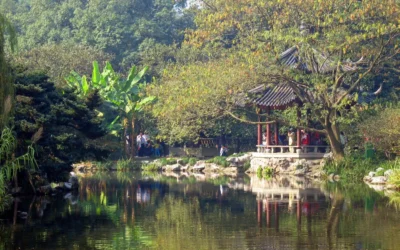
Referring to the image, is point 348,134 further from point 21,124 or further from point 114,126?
point 21,124

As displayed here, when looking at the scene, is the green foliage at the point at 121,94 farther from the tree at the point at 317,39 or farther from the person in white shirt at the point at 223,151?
the tree at the point at 317,39

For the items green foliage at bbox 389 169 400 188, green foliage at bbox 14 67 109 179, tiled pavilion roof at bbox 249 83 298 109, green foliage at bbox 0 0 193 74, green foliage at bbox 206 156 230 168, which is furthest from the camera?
green foliage at bbox 0 0 193 74

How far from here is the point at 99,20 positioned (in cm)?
5388

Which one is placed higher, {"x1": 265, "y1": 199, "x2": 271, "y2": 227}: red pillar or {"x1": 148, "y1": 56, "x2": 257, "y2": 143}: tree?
{"x1": 148, "y1": 56, "x2": 257, "y2": 143}: tree

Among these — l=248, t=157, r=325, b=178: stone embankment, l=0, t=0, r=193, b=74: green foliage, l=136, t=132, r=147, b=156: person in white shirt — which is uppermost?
l=0, t=0, r=193, b=74: green foliage

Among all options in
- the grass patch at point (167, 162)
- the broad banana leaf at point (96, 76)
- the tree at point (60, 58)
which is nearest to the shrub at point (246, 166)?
the grass patch at point (167, 162)

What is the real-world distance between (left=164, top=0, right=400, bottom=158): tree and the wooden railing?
215cm

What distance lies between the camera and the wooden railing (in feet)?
105

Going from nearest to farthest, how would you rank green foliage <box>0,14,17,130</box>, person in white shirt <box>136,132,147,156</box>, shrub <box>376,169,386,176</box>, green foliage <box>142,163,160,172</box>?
1. green foliage <box>0,14,17,130</box>
2. shrub <box>376,169,386,176</box>
3. green foliage <box>142,163,160,172</box>
4. person in white shirt <box>136,132,147,156</box>

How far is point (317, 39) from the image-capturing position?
27672mm

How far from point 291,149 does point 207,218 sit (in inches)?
596

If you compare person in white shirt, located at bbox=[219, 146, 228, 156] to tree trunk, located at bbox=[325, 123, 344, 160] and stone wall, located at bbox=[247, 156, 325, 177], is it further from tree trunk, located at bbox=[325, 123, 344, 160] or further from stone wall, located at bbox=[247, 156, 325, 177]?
tree trunk, located at bbox=[325, 123, 344, 160]

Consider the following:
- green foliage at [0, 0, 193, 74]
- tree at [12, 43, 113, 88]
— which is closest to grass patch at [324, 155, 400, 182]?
tree at [12, 43, 113, 88]

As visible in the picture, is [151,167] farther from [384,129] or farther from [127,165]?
[384,129]
